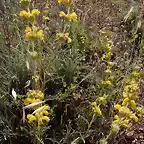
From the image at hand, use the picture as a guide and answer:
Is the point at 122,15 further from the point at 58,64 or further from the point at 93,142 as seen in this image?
the point at 93,142

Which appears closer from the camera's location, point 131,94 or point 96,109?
point 131,94

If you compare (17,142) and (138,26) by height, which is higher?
(138,26)

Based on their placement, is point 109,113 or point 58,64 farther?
point 58,64

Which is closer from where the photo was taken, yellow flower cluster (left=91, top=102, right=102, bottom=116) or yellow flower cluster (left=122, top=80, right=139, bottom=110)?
yellow flower cluster (left=122, top=80, right=139, bottom=110)

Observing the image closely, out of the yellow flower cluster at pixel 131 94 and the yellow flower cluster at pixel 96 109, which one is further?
the yellow flower cluster at pixel 96 109

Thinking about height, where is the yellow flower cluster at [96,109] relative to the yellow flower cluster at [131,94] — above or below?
below

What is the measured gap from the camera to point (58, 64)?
1.98m

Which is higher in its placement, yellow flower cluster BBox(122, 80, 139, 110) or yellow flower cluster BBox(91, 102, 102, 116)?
yellow flower cluster BBox(122, 80, 139, 110)

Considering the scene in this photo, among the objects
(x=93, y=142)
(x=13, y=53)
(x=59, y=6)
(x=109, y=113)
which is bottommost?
(x=93, y=142)

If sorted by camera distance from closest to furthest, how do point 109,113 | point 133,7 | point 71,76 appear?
point 109,113 < point 71,76 < point 133,7

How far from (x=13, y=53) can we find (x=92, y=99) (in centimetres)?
65

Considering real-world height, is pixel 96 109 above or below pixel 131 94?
below

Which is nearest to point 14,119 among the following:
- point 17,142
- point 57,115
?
point 17,142

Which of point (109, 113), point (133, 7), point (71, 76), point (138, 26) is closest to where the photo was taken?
point (109, 113)
